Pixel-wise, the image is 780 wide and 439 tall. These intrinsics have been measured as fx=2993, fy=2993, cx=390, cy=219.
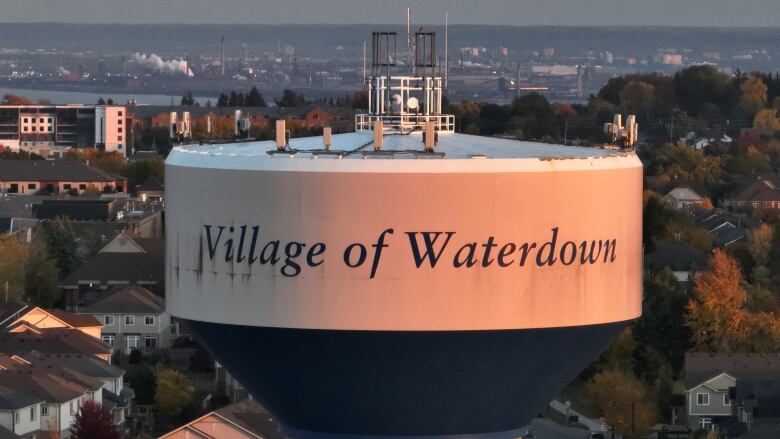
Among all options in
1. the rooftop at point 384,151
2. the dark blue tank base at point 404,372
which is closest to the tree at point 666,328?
the rooftop at point 384,151

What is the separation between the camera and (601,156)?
75.0 feet

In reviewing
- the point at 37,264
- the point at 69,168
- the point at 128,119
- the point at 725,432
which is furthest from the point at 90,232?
the point at 128,119

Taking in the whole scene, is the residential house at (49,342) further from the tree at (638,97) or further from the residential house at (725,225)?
the tree at (638,97)

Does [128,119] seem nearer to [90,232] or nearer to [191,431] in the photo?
[90,232]

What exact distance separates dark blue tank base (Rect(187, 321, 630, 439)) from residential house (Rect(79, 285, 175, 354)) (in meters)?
54.4

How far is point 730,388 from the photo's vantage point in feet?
214

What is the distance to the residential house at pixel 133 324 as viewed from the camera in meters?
78.0

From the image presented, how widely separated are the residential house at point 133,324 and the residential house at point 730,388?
16.3m

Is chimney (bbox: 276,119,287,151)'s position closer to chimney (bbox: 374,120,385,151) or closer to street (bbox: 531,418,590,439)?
chimney (bbox: 374,120,385,151)

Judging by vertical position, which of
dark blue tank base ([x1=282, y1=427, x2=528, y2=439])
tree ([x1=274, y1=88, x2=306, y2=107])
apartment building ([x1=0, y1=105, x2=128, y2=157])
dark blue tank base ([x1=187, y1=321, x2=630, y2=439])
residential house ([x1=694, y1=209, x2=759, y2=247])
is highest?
dark blue tank base ([x1=187, y1=321, x2=630, y2=439])

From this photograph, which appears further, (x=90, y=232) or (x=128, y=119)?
(x=128, y=119)

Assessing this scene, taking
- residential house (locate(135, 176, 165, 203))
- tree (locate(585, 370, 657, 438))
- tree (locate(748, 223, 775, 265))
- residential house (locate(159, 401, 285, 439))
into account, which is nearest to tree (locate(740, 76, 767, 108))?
residential house (locate(135, 176, 165, 203))

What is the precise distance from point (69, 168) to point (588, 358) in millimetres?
109403

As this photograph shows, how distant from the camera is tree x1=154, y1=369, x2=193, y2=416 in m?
63.3
